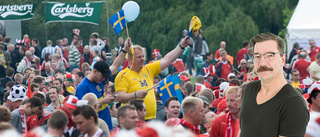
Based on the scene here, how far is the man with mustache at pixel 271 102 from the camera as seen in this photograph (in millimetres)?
3479

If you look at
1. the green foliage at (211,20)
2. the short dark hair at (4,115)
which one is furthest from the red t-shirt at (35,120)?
the green foliage at (211,20)

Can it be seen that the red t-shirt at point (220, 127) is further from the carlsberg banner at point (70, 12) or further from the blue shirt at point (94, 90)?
the carlsberg banner at point (70, 12)

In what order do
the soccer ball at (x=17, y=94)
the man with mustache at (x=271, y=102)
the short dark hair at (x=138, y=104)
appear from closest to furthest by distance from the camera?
the man with mustache at (x=271, y=102) → the short dark hair at (x=138, y=104) → the soccer ball at (x=17, y=94)

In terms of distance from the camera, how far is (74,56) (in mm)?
20453

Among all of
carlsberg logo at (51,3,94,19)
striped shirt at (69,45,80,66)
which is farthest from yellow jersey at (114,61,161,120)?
carlsberg logo at (51,3,94,19)

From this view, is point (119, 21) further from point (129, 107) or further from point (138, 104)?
point (129, 107)

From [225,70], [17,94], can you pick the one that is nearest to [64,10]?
[225,70]

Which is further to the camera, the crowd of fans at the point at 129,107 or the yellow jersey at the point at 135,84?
the yellow jersey at the point at 135,84

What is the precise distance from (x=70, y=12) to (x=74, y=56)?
2312mm

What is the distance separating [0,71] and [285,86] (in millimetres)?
14316

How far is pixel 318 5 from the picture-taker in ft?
Answer: 72.1

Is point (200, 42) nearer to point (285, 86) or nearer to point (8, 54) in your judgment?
point (8, 54)

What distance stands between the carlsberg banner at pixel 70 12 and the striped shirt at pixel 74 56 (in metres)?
1.59

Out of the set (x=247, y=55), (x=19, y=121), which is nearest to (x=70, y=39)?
(x=247, y=55)
